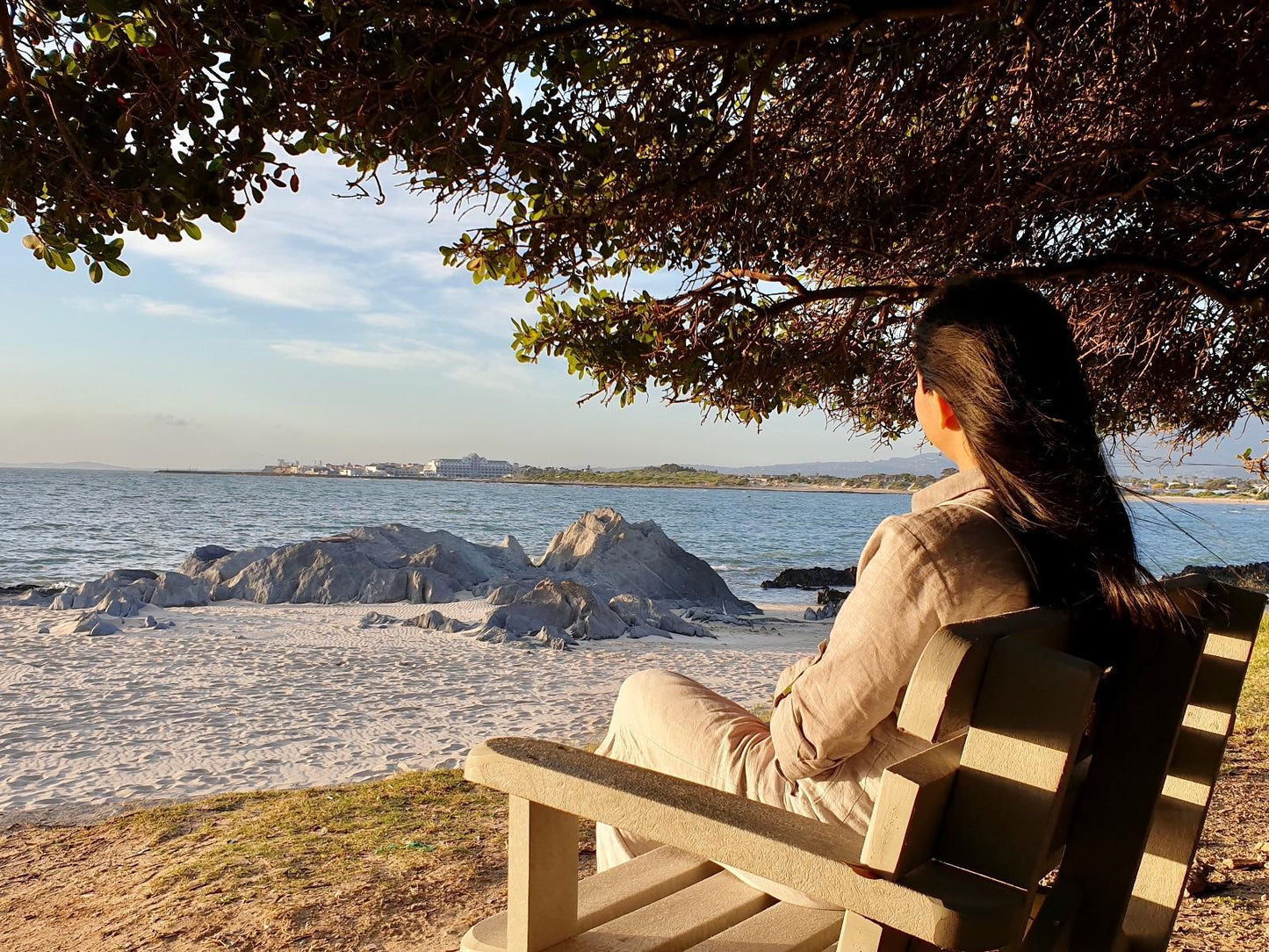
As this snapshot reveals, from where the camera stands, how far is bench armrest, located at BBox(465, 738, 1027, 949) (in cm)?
116

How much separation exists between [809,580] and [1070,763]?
2155 cm

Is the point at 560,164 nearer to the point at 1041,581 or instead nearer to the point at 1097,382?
the point at 1041,581

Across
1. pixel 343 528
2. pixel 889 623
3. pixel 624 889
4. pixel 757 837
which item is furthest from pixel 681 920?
pixel 343 528

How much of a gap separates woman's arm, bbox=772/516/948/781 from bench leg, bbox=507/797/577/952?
495mm

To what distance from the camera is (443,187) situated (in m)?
4.11

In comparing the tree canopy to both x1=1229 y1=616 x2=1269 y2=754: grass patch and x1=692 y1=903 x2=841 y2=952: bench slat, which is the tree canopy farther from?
x1=692 y1=903 x2=841 y2=952: bench slat

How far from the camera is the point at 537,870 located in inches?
63.8

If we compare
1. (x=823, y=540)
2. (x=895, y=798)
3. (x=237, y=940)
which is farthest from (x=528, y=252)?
(x=823, y=540)

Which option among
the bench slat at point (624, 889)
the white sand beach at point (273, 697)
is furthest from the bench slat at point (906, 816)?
the white sand beach at point (273, 697)

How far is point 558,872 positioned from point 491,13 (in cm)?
305

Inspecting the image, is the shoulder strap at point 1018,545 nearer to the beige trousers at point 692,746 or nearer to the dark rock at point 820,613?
the beige trousers at point 692,746

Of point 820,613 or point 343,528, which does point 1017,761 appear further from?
point 343,528

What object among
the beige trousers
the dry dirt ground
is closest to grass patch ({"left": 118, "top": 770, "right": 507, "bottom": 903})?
the dry dirt ground

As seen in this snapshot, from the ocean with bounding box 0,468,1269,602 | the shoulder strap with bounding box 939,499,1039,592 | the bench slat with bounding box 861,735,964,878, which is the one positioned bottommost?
the ocean with bounding box 0,468,1269,602
